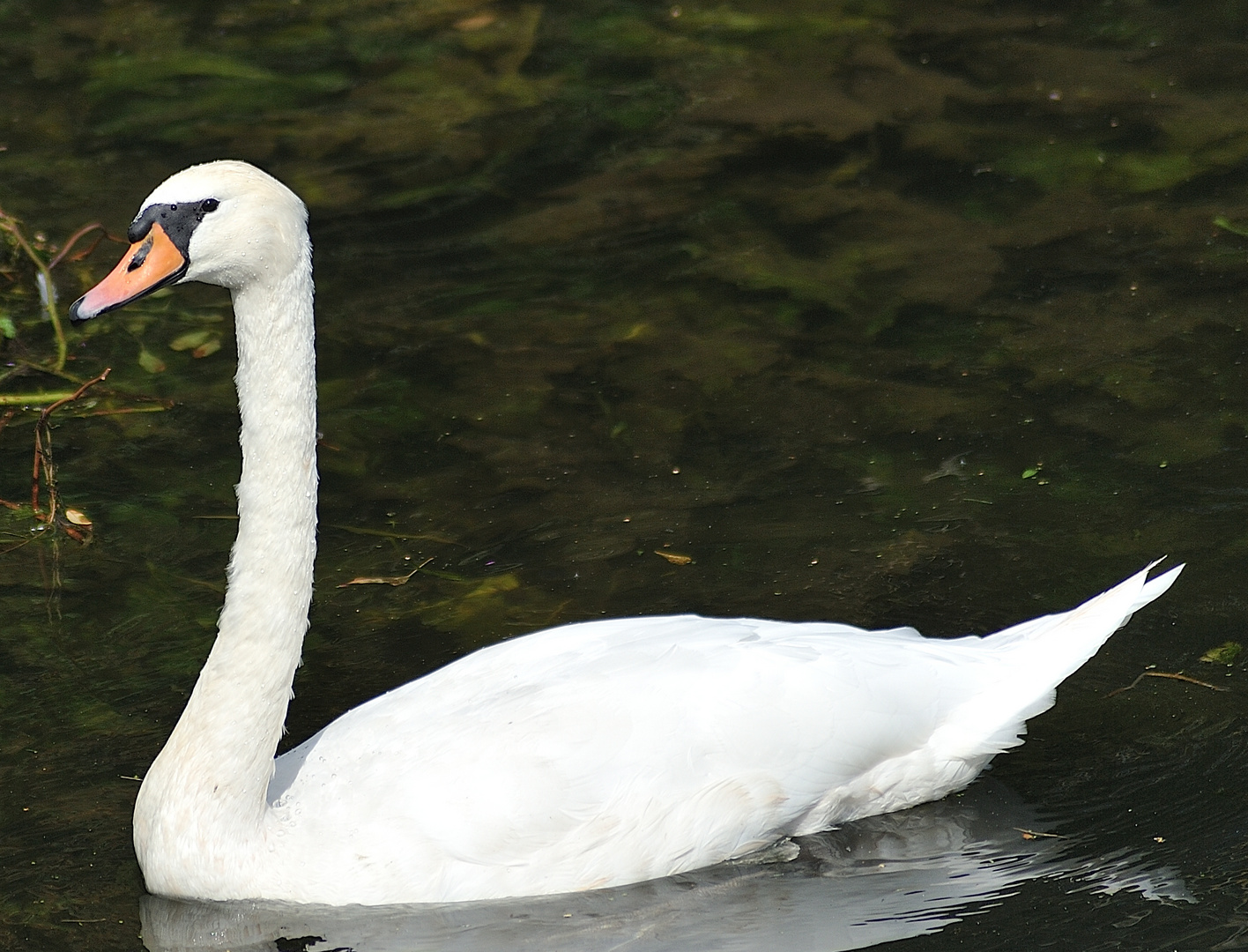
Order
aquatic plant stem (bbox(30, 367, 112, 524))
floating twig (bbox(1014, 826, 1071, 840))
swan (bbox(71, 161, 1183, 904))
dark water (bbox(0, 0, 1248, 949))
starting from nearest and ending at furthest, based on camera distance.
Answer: swan (bbox(71, 161, 1183, 904)) → floating twig (bbox(1014, 826, 1071, 840)) → dark water (bbox(0, 0, 1248, 949)) → aquatic plant stem (bbox(30, 367, 112, 524))

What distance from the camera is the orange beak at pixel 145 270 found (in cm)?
423

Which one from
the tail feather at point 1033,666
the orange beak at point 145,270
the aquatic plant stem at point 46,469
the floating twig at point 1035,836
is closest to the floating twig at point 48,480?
the aquatic plant stem at point 46,469

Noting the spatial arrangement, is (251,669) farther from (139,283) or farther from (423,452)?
(423,452)

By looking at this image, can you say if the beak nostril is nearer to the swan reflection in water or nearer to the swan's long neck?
the swan's long neck

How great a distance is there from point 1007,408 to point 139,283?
385 centimetres

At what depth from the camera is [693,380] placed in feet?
24.7

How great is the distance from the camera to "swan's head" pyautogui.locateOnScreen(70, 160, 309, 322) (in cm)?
424

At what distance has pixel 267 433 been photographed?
448 centimetres

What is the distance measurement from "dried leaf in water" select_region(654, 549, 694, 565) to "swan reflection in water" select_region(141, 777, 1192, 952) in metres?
1.56

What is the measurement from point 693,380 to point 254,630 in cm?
328

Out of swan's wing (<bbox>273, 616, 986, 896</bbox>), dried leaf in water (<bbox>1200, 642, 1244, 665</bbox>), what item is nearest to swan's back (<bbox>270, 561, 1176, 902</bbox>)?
swan's wing (<bbox>273, 616, 986, 896</bbox>)

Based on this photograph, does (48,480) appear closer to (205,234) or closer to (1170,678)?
(205,234)

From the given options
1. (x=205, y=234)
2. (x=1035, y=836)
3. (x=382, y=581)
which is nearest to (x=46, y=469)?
(x=382, y=581)

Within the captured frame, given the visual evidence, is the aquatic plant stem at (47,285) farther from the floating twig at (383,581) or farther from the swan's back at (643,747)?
the swan's back at (643,747)
